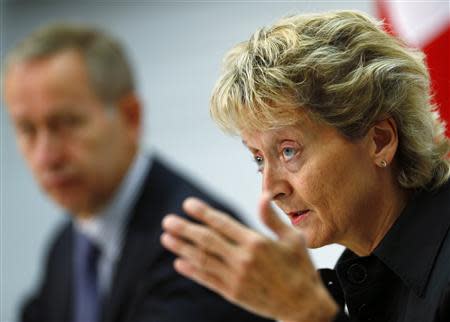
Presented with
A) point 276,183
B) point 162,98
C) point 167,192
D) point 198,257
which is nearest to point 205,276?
point 198,257

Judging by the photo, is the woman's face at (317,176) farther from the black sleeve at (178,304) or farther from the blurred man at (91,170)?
the blurred man at (91,170)

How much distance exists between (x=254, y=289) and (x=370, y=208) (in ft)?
1.33

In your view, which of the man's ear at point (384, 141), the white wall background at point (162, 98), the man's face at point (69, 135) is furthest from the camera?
the white wall background at point (162, 98)

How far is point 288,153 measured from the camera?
1823mm

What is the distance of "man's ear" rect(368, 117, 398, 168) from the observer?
1.84m

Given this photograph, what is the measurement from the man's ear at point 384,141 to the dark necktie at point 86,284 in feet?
5.21

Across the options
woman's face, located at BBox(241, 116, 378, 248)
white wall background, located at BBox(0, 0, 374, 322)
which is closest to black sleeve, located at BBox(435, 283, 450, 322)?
woman's face, located at BBox(241, 116, 378, 248)

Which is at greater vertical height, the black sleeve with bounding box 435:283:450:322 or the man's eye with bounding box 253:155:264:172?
the man's eye with bounding box 253:155:264:172

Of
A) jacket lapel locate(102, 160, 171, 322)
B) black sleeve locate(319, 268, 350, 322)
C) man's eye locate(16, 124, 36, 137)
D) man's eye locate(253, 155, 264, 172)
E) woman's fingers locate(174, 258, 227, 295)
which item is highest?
man's eye locate(16, 124, 36, 137)

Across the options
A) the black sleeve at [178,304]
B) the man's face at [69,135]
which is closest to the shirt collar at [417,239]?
the black sleeve at [178,304]

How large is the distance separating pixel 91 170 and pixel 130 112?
31 cm

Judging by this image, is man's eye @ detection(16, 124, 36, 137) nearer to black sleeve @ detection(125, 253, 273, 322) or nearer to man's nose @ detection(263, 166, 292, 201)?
black sleeve @ detection(125, 253, 273, 322)

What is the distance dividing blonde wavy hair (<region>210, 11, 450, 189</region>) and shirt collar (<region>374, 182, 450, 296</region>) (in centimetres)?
6

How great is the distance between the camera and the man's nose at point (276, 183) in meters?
1.83
